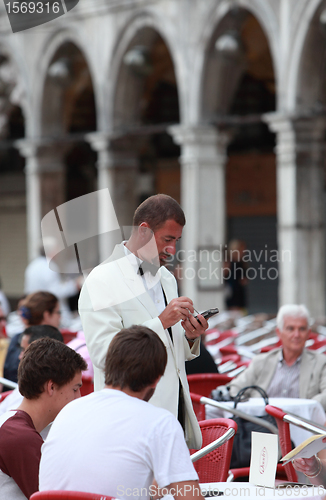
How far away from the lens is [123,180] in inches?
509

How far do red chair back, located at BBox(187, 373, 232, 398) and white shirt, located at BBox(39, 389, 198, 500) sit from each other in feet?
8.20

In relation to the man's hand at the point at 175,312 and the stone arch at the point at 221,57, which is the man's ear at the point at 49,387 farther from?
the stone arch at the point at 221,57

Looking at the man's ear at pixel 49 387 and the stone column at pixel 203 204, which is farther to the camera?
the stone column at pixel 203 204

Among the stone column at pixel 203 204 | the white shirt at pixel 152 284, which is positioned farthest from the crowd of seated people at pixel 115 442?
the stone column at pixel 203 204

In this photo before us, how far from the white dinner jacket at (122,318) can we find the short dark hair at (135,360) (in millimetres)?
422

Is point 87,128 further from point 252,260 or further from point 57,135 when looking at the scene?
point 252,260

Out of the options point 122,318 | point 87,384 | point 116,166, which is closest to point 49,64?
point 116,166

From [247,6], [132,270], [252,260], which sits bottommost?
[252,260]

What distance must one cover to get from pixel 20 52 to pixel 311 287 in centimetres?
701

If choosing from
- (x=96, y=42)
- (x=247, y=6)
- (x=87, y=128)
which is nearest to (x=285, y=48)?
(x=247, y=6)

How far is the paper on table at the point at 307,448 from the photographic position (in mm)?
2596

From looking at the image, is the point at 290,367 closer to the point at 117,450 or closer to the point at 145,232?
the point at 145,232

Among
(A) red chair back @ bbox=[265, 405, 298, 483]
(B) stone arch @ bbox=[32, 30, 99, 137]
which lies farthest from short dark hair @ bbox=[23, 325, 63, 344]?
(B) stone arch @ bbox=[32, 30, 99, 137]

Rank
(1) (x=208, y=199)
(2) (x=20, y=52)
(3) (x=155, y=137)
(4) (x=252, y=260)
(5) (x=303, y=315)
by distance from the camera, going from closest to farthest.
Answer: (5) (x=303, y=315), (1) (x=208, y=199), (2) (x=20, y=52), (4) (x=252, y=260), (3) (x=155, y=137)
